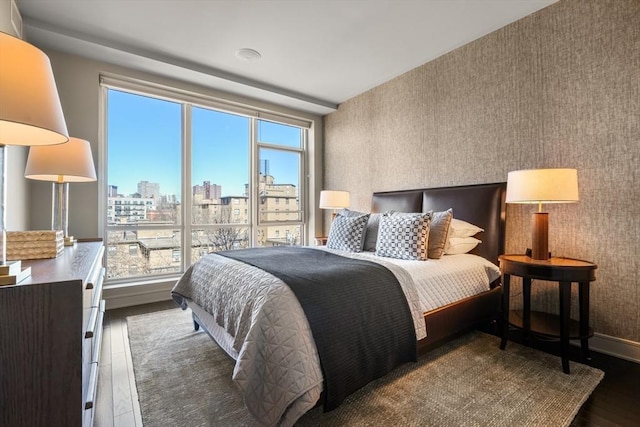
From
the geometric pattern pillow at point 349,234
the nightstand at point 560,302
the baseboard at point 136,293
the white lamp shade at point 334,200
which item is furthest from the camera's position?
the white lamp shade at point 334,200

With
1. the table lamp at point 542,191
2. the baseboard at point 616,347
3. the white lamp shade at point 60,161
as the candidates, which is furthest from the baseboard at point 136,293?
the baseboard at point 616,347

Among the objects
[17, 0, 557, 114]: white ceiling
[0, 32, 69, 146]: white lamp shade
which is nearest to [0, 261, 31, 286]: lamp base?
[0, 32, 69, 146]: white lamp shade

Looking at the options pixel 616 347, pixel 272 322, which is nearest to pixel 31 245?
pixel 272 322

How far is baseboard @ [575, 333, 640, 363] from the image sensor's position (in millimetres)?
2057

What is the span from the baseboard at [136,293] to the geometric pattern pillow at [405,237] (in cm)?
264

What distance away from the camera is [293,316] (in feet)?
4.63

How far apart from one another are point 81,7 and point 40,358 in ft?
9.50

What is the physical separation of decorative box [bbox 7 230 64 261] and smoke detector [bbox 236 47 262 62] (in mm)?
2500

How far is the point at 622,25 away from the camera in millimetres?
2100

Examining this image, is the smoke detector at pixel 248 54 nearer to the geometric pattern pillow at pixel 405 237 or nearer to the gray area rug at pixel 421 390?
the geometric pattern pillow at pixel 405 237

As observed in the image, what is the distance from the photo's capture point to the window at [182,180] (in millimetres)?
3480

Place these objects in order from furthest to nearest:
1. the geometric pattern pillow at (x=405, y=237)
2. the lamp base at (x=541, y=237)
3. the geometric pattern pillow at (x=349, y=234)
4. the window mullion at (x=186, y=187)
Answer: the window mullion at (x=186, y=187)
the geometric pattern pillow at (x=349, y=234)
the geometric pattern pillow at (x=405, y=237)
the lamp base at (x=541, y=237)

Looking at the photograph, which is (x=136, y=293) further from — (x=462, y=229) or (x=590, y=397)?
(x=590, y=397)

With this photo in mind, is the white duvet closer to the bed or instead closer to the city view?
the bed
